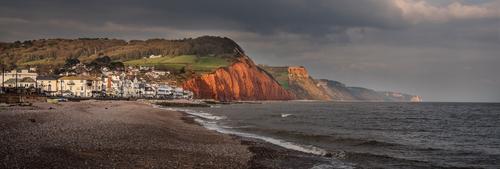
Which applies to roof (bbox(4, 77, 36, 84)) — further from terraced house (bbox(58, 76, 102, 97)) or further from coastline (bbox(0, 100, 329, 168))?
coastline (bbox(0, 100, 329, 168))

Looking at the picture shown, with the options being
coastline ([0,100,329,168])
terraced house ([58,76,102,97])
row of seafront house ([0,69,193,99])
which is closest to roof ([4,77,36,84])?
row of seafront house ([0,69,193,99])

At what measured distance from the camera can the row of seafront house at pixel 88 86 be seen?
134625mm

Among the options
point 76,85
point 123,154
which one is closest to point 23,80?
point 76,85

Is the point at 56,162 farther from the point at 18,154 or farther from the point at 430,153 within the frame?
the point at 430,153

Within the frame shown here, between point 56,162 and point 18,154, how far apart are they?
1.56 metres

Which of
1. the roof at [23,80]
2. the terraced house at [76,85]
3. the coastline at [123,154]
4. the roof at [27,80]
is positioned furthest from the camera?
the terraced house at [76,85]

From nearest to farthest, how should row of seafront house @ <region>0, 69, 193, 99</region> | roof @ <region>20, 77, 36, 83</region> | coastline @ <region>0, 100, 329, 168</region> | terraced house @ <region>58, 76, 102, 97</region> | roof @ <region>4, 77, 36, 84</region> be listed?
coastline @ <region>0, 100, 329, 168</region> < roof @ <region>4, 77, 36, 84</region> < roof @ <region>20, 77, 36, 83</region> < row of seafront house @ <region>0, 69, 193, 99</region> < terraced house @ <region>58, 76, 102, 97</region>

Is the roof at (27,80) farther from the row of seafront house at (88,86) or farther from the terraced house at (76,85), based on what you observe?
the terraced house at (76,85)

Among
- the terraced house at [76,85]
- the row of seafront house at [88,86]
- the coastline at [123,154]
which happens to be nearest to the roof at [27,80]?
the row of seafront house at [88,86]

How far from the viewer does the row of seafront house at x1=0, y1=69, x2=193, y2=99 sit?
134625 millimetres

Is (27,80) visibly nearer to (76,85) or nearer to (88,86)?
(76,85)

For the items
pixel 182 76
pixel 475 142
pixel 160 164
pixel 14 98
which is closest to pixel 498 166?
pixel 475 142

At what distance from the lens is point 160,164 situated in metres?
16.2

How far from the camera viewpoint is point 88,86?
142500 millimetres
